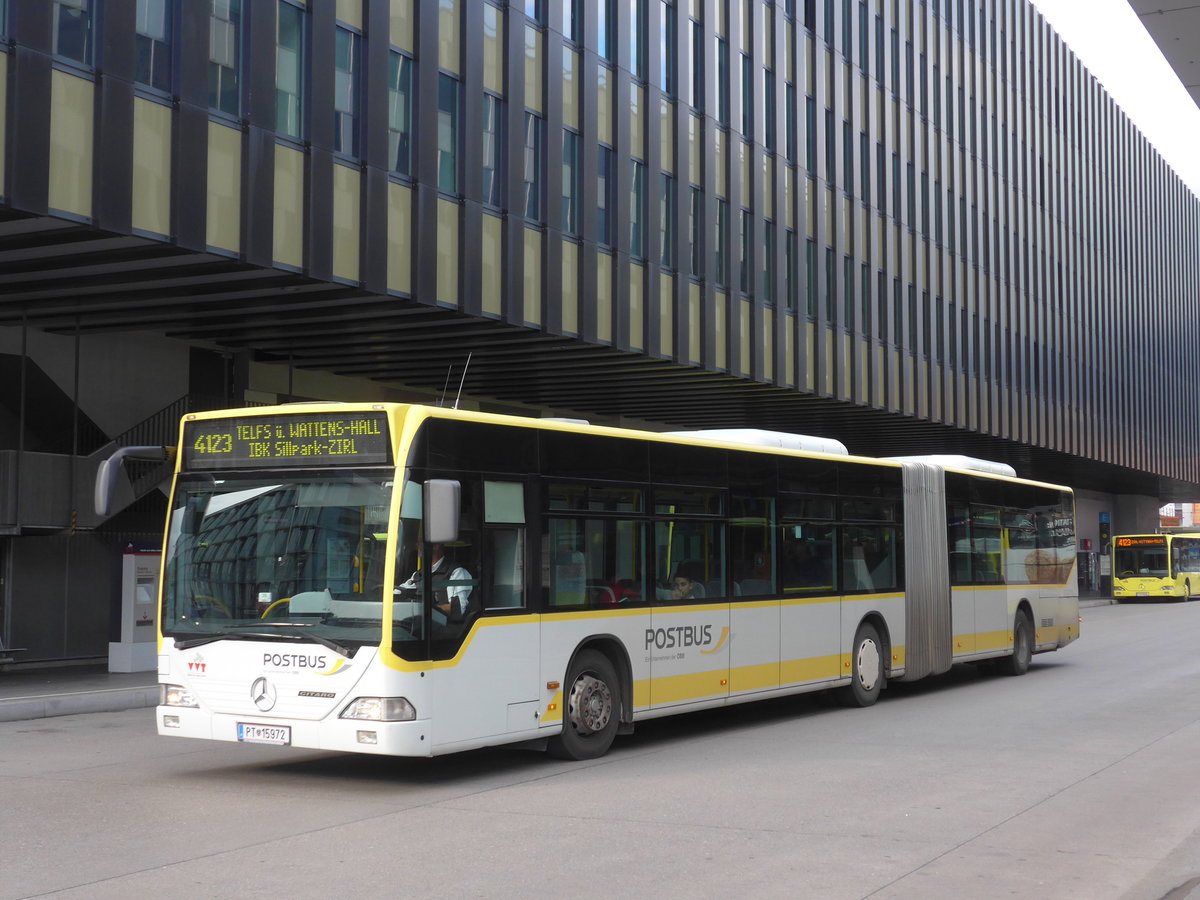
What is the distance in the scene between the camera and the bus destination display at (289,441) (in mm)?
10141

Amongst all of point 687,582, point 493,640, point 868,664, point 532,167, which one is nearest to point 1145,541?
point 532,167

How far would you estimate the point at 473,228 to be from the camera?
21891 mm

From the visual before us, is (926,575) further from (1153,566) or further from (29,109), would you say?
(1153,566)

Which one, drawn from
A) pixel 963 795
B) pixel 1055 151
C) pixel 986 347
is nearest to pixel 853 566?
pixel 963 795

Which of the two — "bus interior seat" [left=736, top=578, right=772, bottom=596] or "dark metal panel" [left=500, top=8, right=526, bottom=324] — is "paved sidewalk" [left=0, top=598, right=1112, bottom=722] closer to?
"bus interior seat" [left=736, top=578, right=772, bottom=596]

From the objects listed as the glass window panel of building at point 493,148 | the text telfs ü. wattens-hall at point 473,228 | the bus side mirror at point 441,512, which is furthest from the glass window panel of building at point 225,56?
the bus side mirror at point 441,512

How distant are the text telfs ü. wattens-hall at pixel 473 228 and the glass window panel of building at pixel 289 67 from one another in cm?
5

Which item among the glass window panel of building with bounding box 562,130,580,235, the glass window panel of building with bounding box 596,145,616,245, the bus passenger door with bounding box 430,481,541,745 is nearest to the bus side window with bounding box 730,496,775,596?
the bus passenger door with bounding box 430,481,541,745

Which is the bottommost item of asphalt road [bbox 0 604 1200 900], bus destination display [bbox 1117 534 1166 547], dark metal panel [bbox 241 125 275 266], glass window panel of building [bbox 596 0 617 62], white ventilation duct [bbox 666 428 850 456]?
asphalt road [bbox 0 604 1200 900]

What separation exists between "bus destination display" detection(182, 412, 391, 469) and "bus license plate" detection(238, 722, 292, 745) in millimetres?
1972

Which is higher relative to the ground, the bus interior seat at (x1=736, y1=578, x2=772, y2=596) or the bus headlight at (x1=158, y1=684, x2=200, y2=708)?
the bus interior seat at (x1=736, y1=578, x2=772, y2=596)

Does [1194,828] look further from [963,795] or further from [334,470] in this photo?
[334,470]

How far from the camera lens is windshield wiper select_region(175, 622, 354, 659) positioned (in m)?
9.91

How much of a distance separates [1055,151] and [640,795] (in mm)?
49909
